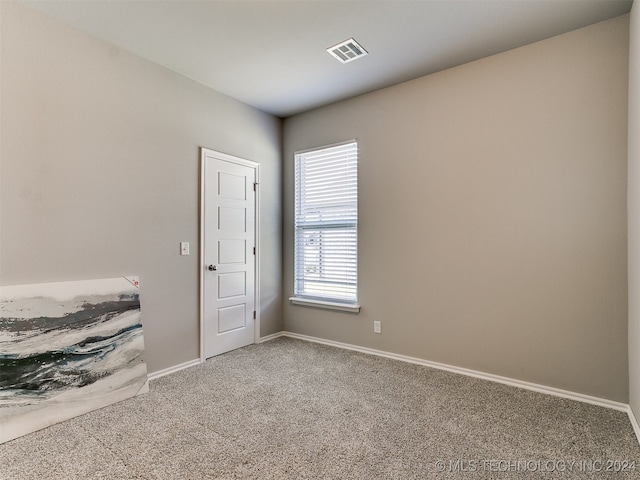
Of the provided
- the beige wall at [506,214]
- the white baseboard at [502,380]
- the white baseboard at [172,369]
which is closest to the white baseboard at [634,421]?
the white baseboard at [502,380]

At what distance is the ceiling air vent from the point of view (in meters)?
2.77

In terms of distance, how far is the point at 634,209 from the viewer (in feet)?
7.24

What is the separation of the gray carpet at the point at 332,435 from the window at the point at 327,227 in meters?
1.24

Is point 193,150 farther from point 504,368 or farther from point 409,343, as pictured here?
point 504,368

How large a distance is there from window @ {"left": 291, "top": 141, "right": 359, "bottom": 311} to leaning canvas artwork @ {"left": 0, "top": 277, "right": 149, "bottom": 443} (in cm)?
201

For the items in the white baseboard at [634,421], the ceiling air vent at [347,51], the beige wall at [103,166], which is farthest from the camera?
the ceiling air vent at [347,51]

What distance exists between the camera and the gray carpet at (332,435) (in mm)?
1795

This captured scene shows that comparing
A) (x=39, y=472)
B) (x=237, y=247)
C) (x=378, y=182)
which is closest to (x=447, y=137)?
(x=378, y=182)

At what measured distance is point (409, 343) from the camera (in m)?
3.42

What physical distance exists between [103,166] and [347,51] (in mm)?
2275

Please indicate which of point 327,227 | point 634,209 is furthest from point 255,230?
point 634,209

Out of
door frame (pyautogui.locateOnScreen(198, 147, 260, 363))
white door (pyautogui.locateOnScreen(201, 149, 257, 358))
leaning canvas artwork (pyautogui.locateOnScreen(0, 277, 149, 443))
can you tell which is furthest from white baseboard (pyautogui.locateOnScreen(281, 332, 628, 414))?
leaning canvas artwork (pyautogui.locateOnScreen(0, 277, 149, 443))

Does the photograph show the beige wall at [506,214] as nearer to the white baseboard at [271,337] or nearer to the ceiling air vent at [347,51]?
the ceiling air vent at [347,51]

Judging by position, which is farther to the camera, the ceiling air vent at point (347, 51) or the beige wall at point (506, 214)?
the ceiling air vent at point (347, 51)
